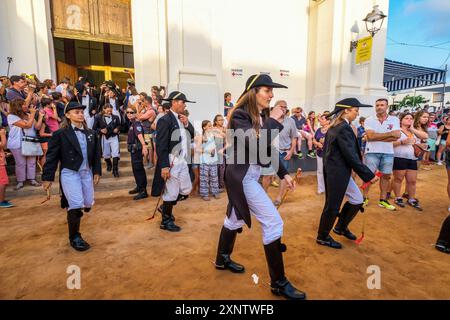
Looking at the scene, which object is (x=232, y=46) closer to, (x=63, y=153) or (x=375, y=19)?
(x=375, y=19)

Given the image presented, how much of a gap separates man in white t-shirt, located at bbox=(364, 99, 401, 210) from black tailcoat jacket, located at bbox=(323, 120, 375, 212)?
74.5 inches

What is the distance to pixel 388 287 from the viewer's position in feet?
9.10

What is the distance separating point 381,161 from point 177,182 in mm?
4102

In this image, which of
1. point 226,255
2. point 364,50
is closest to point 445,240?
point 226,255

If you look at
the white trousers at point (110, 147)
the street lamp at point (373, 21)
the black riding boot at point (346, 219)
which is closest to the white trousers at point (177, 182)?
the black riding boot at point (346, 219)

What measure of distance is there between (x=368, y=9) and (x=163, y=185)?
11.1m

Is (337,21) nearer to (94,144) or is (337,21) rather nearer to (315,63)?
(315,63)

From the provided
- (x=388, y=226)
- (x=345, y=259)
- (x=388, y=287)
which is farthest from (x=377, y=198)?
(x=388, y=287)

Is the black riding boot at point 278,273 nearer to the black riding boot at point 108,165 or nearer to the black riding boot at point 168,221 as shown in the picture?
the black riding boot at point 168,221

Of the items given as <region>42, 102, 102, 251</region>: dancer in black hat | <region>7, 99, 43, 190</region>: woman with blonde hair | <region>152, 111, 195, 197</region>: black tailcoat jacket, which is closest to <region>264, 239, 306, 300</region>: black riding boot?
<region>152, 111, 195, 197</region>: black tailcoat jacket

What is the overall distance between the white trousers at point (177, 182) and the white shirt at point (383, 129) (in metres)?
3.77

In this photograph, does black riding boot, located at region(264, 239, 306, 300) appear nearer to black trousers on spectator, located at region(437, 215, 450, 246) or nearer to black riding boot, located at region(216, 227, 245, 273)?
black riding boot, located at region(216, 227, 245, 273)

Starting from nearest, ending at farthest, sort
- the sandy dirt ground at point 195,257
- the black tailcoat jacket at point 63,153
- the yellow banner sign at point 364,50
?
the sandy dirt ground at point 195,257, the black tailcoat jacket at point 63,153, the yellow banner sign at point 364,50

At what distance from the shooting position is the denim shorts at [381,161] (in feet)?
17.1
